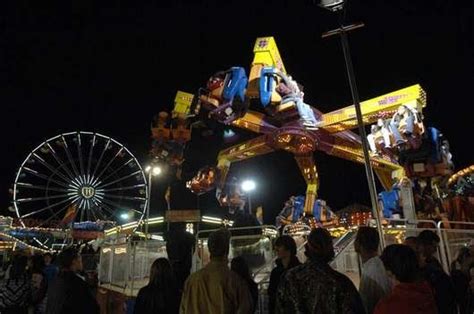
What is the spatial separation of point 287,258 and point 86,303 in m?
2.31

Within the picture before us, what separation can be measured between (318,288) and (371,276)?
2.43 feet

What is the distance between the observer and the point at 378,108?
561 inches

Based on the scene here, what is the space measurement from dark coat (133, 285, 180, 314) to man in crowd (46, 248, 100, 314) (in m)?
1.08

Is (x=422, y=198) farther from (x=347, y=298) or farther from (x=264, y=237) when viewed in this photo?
(x=347, y=298)

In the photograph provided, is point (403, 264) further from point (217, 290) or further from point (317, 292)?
point (217, 290)

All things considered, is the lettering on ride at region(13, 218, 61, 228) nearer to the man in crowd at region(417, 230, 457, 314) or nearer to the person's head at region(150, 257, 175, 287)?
the person's head at region(150, 257, 175, 287)

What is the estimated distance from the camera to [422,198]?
12062 millimetres

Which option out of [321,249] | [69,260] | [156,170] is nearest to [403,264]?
[321,249]

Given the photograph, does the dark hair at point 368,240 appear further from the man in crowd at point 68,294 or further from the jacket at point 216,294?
the man in crowd at point 68,294

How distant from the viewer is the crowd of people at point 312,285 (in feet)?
8.86

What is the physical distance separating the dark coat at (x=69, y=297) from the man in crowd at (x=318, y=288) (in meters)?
2.50

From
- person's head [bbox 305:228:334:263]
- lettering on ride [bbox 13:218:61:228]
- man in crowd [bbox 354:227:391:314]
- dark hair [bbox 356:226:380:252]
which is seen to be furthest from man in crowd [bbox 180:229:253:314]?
lettering on ride [bbox 13:218:61:228]

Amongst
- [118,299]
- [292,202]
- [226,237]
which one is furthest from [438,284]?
[292,202]

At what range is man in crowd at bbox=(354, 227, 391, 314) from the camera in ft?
10.6
